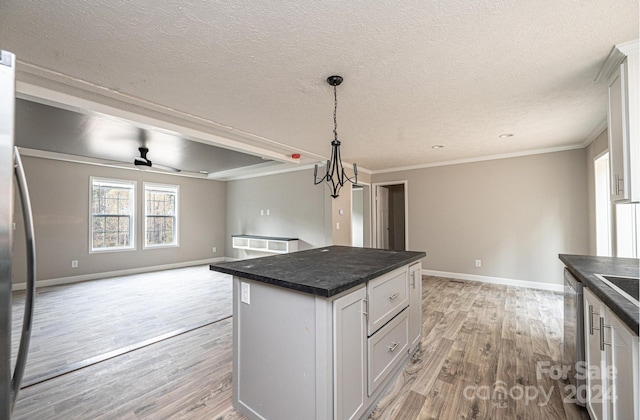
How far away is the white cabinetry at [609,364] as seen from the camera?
0.98 meters

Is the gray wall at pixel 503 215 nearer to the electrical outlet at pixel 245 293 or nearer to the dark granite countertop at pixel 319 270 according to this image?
the dark granite countertop at pixel 319 270

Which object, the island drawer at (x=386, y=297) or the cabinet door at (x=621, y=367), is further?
the island drawer at (x=386, y=297)

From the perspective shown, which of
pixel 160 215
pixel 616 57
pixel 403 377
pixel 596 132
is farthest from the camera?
pixel 160 215

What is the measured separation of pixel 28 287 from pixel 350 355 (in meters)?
1.37

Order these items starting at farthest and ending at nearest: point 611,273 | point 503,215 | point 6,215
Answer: point 503,215, point 611,273, point 6,215

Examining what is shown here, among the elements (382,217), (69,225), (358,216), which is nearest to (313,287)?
(358,216)

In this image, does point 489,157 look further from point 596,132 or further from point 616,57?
point 616,57

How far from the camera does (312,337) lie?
134 centimetres

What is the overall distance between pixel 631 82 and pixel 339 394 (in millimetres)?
2658

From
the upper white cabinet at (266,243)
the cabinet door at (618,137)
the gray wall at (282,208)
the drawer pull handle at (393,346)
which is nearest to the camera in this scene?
the cabinet door at (618,137)

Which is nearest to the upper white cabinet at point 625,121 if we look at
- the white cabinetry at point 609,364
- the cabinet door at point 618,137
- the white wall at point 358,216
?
the cabinet door at point 618,137

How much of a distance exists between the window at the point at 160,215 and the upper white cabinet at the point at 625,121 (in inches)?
285

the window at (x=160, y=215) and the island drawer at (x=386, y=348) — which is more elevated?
the window at (x=160, y=215)

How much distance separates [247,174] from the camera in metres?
6.62
